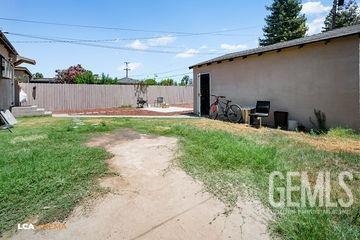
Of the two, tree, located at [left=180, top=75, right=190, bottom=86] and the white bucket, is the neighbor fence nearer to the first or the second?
tree, located at [left=180, top=75, right=190, bottom=86]

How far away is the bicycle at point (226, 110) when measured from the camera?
12.8 m

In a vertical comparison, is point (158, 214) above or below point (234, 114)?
below

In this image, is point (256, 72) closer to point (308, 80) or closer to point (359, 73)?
point (308, 80)

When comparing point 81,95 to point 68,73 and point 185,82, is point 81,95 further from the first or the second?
point 185,82

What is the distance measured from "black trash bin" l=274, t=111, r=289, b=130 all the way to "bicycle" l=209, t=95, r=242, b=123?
1.70 meters

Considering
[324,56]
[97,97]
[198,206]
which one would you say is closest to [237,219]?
[198,206]

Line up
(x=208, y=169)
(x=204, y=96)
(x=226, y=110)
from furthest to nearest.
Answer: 1. (x=204, y=96)
2. (x=226, y=110)
3. (x=208, y=169)

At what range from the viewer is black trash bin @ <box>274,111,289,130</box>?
34.9ft

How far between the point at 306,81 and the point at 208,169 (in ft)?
21.9

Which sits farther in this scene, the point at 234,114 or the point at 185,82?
the point at 185,82

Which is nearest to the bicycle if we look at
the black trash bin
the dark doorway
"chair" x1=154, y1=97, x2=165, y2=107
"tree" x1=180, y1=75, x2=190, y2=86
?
the dark doorway

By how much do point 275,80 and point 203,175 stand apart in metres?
7.64

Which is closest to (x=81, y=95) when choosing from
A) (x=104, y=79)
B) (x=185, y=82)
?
(x=104, y=79)

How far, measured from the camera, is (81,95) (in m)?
20.5
